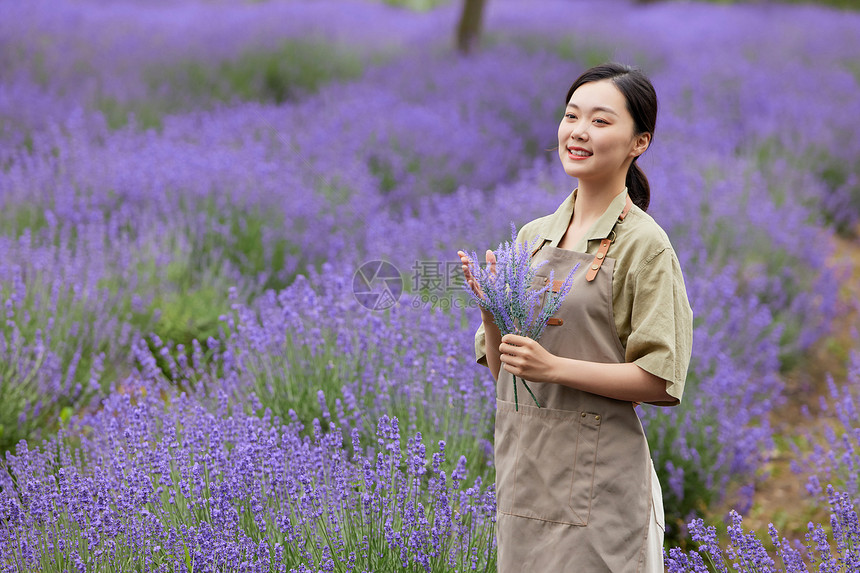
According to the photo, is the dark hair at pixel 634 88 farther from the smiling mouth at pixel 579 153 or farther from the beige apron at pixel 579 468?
the beige apron at pixel 579 468

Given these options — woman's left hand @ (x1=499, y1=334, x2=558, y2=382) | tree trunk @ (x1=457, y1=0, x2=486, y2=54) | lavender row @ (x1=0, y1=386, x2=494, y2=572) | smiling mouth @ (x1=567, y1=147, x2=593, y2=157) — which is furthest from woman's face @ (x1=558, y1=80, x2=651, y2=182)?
tree trunk @ (x1=457, y1=0, x2=486, y2=54)

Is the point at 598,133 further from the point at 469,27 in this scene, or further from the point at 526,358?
the point at 469,27

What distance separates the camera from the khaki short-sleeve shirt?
4.48 ft

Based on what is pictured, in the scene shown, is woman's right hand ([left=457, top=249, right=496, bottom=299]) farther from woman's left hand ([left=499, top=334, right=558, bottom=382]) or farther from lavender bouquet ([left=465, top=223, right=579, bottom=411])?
woman's left hand ([left=499, top=334, right=558, bottom=382])

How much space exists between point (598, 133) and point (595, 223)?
0.17m

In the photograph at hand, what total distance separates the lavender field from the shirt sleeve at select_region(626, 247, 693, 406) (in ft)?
1.73

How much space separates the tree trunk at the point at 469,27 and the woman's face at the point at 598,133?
7082 millimetres

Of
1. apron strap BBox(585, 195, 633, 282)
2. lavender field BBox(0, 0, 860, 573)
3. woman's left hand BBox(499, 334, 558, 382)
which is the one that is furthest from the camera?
lavender field BBox(0, 0, 860, 573)

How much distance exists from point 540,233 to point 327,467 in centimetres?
88

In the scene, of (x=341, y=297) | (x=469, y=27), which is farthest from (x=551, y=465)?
(x=469, y=27)

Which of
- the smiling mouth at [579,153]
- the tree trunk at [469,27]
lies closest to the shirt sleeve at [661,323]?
the smiling mouth at [579,153]

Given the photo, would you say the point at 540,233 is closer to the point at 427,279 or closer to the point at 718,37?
the point at 427,279

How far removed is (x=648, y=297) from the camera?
1391 millimetres

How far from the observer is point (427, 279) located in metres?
3.47
